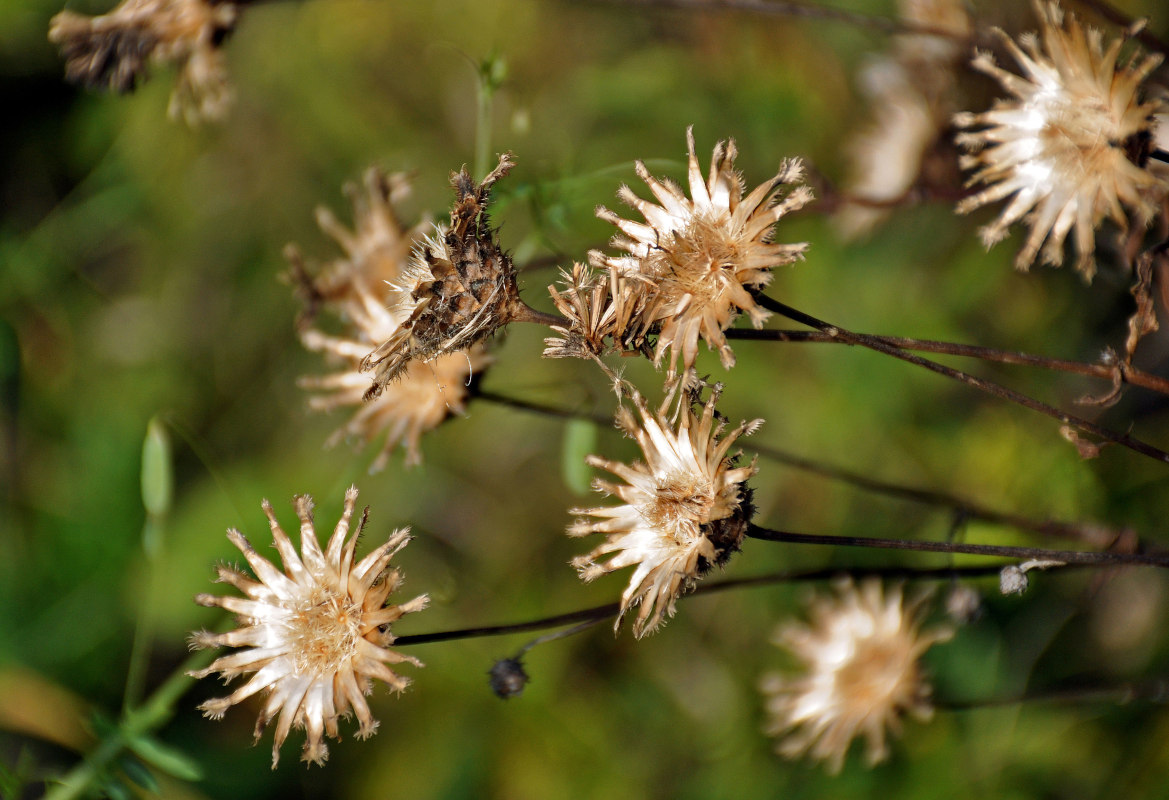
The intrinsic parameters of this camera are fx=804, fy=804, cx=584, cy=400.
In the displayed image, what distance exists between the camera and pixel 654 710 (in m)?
2.74

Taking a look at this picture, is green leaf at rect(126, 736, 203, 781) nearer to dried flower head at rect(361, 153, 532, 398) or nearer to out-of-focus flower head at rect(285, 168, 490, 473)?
out-of-focus flower head at rect(285, 168, 490, 473)

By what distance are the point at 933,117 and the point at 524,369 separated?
1561 millimetres

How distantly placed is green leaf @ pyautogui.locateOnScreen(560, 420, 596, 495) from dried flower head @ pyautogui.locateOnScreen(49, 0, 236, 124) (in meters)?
1.16

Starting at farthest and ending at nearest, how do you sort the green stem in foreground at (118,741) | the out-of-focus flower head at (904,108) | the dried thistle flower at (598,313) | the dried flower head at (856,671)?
the out-of-focus flower head at (904,108) < the dried flower head at (856,671) < the green stem in foreground at (118,741) < the dried thistle flower at (598,313)

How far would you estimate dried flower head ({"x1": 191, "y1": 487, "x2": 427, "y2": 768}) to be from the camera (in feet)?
4.26

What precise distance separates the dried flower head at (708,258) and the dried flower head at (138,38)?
3.93 feet

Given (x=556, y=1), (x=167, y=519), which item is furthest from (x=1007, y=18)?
(x=167, y=519)

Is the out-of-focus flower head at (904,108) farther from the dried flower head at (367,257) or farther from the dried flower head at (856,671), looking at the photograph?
the dried flower head at (367,257)

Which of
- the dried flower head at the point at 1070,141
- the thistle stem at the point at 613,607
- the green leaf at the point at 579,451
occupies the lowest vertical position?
the thistle stem at the point at 613,607

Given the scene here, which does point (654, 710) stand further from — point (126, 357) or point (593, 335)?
point (126, 357)

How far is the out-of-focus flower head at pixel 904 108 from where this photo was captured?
218 centimetres

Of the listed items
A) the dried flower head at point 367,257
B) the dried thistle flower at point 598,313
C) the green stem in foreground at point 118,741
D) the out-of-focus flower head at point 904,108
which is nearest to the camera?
the dried thistle flower at point 598,313

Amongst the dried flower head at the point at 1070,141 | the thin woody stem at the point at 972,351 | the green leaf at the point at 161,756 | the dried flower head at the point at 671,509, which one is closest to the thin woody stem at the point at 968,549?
the dried flower head at the point at 671,509

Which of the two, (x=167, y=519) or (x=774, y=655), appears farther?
(x=167, y=519)
